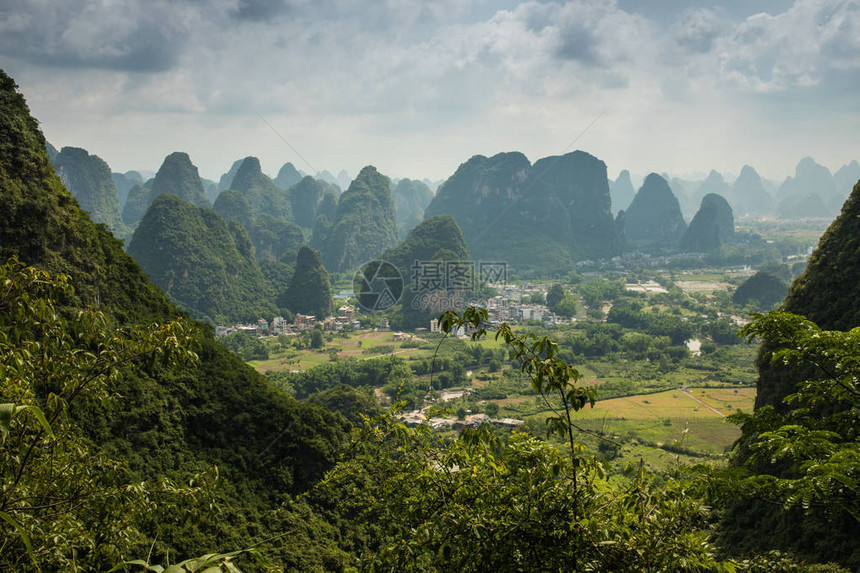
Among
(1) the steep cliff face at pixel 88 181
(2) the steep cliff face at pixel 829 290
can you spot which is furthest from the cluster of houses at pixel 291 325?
(1) the steep cliff face at pixel 88 181

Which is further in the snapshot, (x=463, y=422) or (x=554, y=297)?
(x=554, y=297)

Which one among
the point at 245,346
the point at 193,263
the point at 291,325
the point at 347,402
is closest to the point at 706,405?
the point at 347,402

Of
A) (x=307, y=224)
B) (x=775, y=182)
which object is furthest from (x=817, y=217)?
(x=307, y=224)

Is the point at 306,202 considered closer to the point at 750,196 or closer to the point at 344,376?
the point at 344,376

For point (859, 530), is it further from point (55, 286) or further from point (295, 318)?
point (295, 318)

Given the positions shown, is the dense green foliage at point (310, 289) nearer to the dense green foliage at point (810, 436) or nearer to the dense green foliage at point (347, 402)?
the dense green foliage at point (347, 402)
